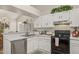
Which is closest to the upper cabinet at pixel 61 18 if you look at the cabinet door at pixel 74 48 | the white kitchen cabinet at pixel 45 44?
the white kitchen cabinet at pixel 45 44

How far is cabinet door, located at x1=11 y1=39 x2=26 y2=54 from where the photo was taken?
162cm

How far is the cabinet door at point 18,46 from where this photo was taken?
5.30 feet

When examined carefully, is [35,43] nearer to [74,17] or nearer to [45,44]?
[45,44]

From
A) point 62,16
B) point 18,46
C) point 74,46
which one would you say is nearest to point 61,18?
point 62,16

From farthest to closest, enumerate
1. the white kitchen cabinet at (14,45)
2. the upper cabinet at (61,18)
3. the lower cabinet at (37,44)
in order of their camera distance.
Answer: the upper cabinet at (61,18)
the lower cabinet at (37,44)
the white kitchen cabinet at (14,45)

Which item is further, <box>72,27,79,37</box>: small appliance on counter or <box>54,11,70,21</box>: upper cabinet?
<box>54,11,70,21</box>: upper cabinet

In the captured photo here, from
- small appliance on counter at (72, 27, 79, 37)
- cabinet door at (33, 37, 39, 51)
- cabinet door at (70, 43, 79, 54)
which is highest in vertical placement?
small appliance on counter at (72, 27, 79, 37)

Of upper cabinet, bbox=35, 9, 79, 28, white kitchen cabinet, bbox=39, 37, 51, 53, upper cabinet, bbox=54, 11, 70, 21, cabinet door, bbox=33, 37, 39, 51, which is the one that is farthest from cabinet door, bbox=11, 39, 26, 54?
upper cabinet, bbox=54, 11, 70, 21

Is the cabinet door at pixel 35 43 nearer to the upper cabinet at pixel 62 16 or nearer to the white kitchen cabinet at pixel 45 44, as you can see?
the white kitchen cabinet at pixel 45 44

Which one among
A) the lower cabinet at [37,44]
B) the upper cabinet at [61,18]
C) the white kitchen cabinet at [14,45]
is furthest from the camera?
the upper cabinet at [61,18]

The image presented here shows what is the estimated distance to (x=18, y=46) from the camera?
1662 mm

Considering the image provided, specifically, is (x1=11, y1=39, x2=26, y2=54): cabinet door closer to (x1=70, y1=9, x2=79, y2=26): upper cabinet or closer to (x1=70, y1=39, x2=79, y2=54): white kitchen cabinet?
(x1=70, y1=39, x2=79, y2=54): white kitchen cabinet
